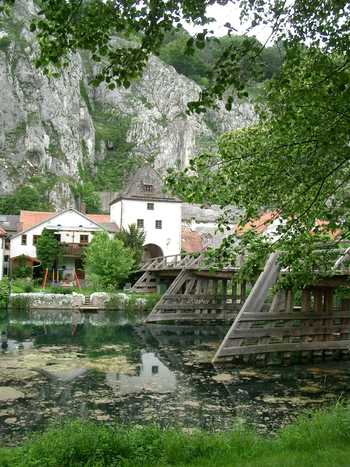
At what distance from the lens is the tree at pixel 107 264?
136 feet

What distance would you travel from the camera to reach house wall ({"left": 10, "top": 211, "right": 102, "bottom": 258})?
5056 centimetres

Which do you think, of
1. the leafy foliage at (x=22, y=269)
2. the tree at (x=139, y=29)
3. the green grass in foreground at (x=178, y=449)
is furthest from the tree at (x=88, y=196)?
the tree at (x=139, y=29)

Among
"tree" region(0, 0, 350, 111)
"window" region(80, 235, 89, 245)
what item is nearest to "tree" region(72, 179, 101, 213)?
"window" region(80, 235, 89, 245)

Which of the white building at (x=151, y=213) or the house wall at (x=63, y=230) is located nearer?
the house wall at (x=63, y=230)

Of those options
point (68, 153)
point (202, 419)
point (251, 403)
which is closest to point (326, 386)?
point (251, 403)

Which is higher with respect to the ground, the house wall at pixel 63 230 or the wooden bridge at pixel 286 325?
the house wall at pixel 63 230

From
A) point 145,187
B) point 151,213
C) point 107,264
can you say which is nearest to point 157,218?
point 151,213

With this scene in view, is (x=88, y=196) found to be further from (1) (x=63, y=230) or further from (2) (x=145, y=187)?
(1) (x=63, y=230)

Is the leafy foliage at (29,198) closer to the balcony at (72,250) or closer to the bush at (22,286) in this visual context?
the balcony at (72,250)

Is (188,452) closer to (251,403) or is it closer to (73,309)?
(251,403)

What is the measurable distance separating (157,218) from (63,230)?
10.4m

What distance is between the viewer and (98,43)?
5.77 meters

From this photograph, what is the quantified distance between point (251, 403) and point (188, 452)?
6.27 meters

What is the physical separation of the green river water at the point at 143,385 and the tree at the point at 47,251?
858 inches
